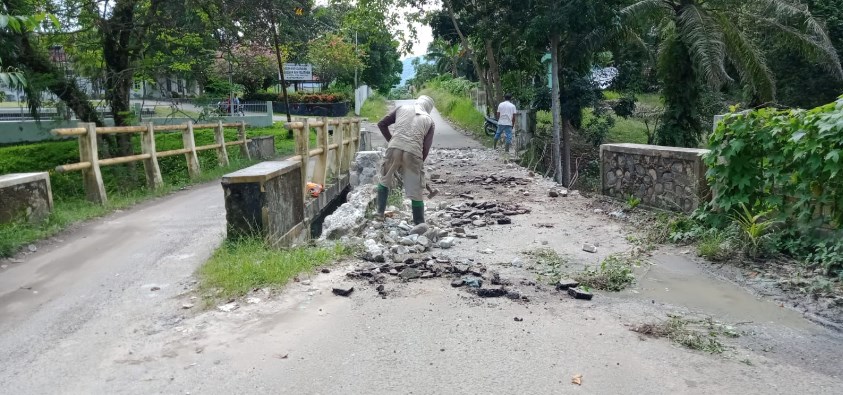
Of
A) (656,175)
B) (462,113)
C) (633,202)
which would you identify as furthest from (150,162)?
(462,113)

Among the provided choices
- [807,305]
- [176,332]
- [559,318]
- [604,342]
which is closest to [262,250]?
[176,332]

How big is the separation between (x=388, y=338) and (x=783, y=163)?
4477 millimetres

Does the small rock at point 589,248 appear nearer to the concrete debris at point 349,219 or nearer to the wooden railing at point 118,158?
the concrete debris at point 349,219

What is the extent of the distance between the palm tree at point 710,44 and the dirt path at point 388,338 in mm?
10502

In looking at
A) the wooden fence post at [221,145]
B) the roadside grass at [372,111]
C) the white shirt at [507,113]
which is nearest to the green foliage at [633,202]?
the white shirt at [507,113]

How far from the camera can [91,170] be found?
32.9ft

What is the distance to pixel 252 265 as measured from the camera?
5.57 m

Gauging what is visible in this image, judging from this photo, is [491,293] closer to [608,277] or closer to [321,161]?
[608,277]

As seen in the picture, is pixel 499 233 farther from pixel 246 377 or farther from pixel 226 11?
pixel 226 11

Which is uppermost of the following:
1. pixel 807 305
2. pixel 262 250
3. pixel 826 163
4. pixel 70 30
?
pixel 70 30

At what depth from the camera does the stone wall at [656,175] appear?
8148 millimetres

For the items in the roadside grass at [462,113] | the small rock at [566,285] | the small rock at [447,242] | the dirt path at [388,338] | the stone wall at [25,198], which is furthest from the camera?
the roadside grass at [462,113]

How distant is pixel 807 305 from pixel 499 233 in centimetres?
353

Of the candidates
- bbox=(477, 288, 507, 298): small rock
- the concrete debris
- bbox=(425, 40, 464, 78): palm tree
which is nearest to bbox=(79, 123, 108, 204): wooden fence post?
the concrete debris
